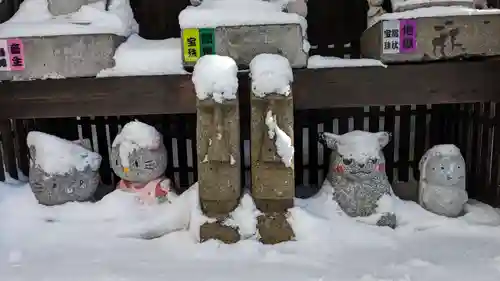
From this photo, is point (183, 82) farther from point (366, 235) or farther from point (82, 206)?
point (366, 235)

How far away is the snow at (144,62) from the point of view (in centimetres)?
218

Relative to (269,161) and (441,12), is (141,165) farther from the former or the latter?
(441,12)

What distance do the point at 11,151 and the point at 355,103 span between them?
184 centimetres

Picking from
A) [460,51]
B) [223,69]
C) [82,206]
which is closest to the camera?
[223,69]

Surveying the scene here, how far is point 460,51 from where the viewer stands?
7.02 feet

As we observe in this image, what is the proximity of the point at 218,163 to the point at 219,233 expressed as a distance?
11.2 inches

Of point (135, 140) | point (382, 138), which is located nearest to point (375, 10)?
point (382, 138)

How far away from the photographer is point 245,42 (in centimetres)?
210

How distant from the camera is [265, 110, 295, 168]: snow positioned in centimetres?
193

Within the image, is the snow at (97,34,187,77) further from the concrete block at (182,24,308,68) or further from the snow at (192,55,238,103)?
the snow at (192,55,238,103)

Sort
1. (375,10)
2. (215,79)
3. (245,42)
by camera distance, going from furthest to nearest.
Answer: (375,10)
(245,42)
(215,79)

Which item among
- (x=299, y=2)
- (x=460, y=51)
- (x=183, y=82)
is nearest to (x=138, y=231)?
(x=183, y=82)

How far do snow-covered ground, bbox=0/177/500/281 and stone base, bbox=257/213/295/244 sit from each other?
0.11 feet

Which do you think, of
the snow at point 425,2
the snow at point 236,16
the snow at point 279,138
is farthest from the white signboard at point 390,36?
the snow at point 279,138
